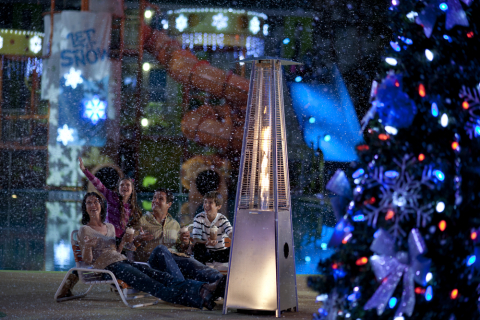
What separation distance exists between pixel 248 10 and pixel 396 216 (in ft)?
48.3

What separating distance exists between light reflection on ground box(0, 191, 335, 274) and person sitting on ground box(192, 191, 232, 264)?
29.4 inches

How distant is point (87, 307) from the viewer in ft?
11.7

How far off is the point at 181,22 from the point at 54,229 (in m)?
8.42

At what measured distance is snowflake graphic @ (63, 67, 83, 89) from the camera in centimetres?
1392

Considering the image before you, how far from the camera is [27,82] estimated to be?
1622 cm

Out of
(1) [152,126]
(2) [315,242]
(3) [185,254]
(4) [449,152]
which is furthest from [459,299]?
(1) [152,126]

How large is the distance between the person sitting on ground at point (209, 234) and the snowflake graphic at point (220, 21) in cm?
1123

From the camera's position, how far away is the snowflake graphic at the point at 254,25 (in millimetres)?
14805

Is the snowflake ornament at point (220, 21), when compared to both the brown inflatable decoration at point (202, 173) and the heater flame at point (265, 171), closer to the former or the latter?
the brown inflatable decoration at point (202, 173)

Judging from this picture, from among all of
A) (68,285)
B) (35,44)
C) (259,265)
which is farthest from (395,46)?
(35,44)

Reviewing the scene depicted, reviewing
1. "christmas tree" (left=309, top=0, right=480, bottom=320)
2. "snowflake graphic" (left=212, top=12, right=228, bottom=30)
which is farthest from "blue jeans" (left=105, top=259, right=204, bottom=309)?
"snowflake graphic" (left=212, top=12, right=228, bottom=30)

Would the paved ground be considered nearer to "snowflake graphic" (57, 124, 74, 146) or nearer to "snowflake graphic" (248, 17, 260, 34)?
"snowflake graphic" (57, 124, 74, 146)

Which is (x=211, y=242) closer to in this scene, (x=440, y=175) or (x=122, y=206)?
(x=122, y=206)

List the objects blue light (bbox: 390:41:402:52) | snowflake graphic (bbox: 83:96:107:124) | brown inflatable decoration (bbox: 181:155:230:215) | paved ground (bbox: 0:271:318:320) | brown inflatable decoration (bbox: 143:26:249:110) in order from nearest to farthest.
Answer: blue light (bbox: 390:41:402:52)
paved ground (bbox: 0:271:318:320)
brown inflatable decoration (bbox: 143:26:249:110)
brown inflatable decoration (bbox: 181:155:230:215)
snowflake graphic (bbox: 83:96:107:124)
